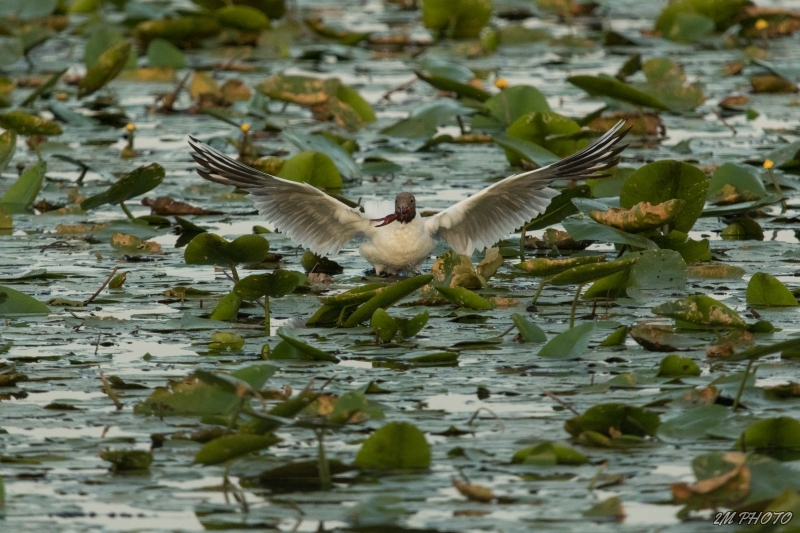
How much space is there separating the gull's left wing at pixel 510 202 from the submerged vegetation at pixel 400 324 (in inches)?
6.4

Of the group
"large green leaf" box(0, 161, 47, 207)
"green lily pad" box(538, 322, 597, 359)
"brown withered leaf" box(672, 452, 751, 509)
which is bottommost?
"large green leaf" box(0, 161, 47, 207)

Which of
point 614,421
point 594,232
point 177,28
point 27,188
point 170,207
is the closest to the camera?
point 614,421

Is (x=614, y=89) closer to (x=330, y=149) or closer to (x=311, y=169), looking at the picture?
(x=330, y=149)

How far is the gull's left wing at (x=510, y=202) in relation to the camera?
25.3 feet

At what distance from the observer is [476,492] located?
4.26m

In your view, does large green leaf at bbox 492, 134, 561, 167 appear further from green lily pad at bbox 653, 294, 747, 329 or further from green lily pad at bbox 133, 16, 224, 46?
green lily pad at bbox 133, 16, 224, 46

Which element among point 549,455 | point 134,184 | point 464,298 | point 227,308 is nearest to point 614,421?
point 549,455

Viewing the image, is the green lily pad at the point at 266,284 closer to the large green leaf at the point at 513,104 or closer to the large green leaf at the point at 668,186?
the large green leaf at the point at 668,186

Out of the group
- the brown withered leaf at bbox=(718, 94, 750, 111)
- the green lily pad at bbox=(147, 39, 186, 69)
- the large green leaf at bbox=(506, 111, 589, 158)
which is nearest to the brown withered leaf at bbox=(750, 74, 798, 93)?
the brown withered leaf at bbox=(718, 94, 750, 111)

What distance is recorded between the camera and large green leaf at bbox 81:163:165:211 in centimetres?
815

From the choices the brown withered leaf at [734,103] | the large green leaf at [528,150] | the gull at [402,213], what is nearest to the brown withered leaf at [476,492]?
the gull at [402,213]

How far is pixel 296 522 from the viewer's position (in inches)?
164

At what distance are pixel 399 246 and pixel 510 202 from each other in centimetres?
71

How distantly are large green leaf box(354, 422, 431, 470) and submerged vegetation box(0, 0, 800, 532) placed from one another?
0.01m
